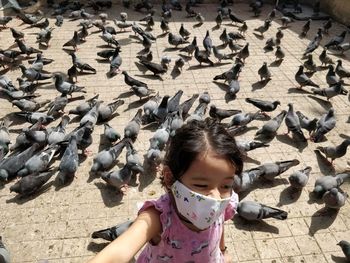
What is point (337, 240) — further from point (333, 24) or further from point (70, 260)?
point (333, 24)

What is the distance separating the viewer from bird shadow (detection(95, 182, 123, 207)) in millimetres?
6512

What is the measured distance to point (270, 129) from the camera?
8.23 m

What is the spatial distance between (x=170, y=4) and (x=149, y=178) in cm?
1345

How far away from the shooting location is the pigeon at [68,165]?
6.77 meters

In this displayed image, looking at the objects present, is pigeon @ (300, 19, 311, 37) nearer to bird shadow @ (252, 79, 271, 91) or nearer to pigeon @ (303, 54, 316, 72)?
pigeon @ (303, 54, 316, 72)

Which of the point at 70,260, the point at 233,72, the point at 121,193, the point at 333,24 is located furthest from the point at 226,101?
the point at 333,24

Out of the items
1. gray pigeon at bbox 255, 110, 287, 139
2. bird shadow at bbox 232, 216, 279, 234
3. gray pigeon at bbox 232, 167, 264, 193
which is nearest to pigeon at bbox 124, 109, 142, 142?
gray pigeon at bbox 232, 167, 264, 193

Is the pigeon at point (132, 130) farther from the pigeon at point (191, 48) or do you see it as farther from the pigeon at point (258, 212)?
the pigeon at point (191, 48)

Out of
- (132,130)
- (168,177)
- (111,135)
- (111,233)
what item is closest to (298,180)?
(111,233)

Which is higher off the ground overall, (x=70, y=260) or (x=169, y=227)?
(x=169, y=227)

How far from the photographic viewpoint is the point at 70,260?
17.7ft

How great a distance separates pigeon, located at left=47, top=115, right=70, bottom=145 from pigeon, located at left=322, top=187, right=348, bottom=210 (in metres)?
5.68

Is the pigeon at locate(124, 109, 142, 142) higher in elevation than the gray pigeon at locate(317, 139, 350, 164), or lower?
lower

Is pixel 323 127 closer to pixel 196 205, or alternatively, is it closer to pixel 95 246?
pixel 95 246
